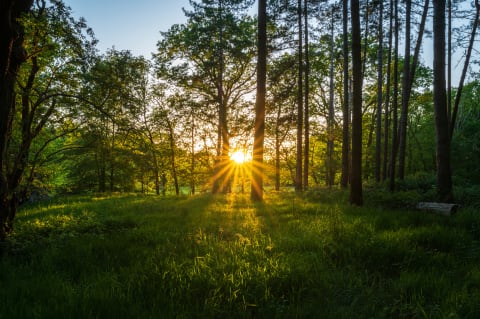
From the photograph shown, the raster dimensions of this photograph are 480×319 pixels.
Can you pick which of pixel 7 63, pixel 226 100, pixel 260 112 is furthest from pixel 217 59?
pixel 7 63

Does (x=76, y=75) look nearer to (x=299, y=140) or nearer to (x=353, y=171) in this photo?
(x=353, y=171)

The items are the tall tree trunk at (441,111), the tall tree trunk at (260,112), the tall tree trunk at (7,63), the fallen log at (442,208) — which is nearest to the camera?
the tall tree trunk at (7,63)

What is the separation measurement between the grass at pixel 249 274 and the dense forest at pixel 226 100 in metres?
1.93

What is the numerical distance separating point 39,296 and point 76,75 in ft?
21.9

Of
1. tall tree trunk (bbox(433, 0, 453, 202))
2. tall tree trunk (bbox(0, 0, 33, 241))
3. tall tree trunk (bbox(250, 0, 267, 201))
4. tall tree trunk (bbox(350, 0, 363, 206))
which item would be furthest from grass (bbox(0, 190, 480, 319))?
tall tree trunk (bbox(250, 0, 267, 201))

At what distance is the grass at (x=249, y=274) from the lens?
248cm

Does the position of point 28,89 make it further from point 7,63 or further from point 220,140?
point 220,140

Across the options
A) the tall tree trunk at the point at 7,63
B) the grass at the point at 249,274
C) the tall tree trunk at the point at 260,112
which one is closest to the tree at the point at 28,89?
the tall tree trunk at the point at 7,63

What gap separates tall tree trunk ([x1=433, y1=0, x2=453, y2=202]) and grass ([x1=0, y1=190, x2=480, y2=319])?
3610 millimetres

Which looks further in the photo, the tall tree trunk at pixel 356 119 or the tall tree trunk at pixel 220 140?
the tall tree trunk at pixel 220 140

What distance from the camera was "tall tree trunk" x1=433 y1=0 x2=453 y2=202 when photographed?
846 cm

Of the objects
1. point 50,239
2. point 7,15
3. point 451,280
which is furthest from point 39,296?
point 451,280

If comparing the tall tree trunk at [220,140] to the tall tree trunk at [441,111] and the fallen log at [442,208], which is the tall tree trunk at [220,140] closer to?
the tall tree trunk at [441,111]

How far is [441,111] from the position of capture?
8734 mm
